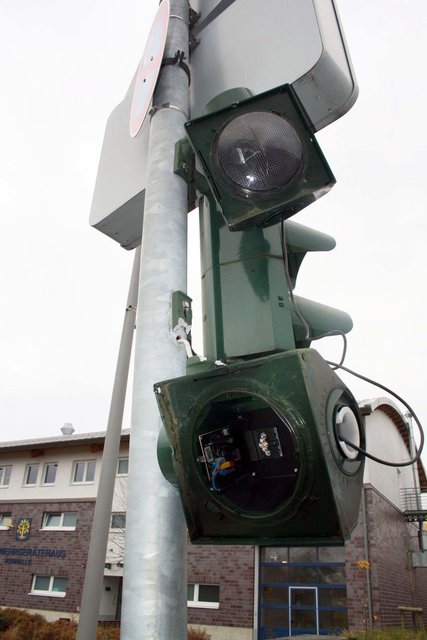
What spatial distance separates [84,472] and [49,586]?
4.53 m

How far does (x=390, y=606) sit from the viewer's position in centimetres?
1569

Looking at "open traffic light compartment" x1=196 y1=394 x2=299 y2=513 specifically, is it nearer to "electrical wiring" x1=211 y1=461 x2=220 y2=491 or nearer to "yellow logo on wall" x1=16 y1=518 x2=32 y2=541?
"electrical wiring" x1=211 y1=461 x2=220 y2=491

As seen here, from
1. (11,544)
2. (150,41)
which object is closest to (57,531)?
(11,544)

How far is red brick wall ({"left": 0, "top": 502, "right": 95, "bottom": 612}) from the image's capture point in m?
19.6

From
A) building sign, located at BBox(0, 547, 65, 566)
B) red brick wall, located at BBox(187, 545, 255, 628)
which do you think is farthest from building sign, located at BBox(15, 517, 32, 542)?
red brick wall, located at BBox(187, 545, 255, 628)

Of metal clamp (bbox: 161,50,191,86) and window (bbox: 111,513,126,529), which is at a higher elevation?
metal clamp (bbox: 161,50,191,86)

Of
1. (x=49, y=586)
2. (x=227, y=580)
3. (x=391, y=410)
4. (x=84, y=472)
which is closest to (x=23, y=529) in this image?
(x=49, y=586)

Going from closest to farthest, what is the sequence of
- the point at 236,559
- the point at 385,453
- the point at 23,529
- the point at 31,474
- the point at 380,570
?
the point at 380,570, the point at 236,559, the point at 385,453, the point at 23,529, the point at 31,474

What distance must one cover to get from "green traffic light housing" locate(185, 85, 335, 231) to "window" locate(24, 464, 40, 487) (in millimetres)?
23627

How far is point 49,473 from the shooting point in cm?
2253

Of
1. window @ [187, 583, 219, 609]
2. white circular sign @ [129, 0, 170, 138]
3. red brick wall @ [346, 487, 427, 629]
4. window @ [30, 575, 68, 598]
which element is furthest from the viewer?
window @ [30, 575, 68, 598]

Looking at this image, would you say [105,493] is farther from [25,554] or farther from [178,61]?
[25,554]

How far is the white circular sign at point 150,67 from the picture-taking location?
244cm

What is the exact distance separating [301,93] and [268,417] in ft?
4.62
